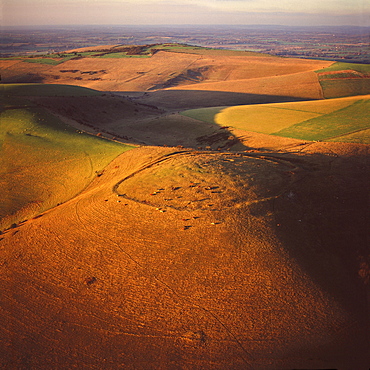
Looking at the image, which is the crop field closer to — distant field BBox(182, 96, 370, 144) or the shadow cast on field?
distant field BBox(182, 96, 370, 144)

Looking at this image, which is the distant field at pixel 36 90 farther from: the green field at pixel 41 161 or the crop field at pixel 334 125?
the crop field at pixel 334 125

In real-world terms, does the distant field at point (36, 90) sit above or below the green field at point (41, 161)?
above

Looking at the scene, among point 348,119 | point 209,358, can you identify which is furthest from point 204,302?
point 348,119

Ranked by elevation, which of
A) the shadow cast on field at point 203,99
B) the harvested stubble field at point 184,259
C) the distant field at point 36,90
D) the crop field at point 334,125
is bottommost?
the harvested stubble field at point 184,259

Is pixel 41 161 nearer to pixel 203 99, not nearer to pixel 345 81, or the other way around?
pixel 203 99

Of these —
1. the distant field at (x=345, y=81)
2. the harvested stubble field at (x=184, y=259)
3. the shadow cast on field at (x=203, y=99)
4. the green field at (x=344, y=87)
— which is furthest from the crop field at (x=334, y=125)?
the shadow cast on field at (x=203, y=99)

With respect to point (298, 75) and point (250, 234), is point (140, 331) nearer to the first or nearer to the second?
point (250, 234)
